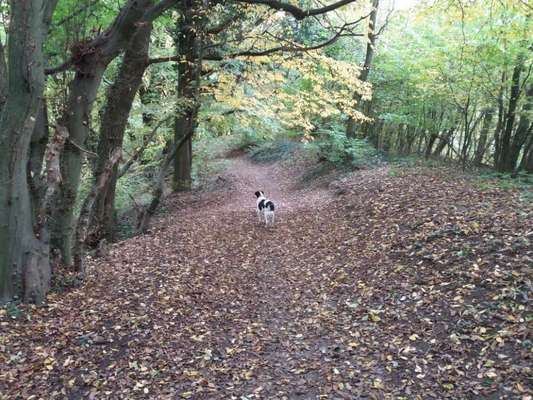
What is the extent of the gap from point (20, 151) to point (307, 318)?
177 inches

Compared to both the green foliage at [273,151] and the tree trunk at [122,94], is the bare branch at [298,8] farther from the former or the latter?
the green foliage at [273,151]

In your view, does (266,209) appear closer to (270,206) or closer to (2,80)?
(270,206)

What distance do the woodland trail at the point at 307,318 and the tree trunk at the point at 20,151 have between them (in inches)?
20.4

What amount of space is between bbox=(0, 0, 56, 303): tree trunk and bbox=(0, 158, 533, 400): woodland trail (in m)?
0.52

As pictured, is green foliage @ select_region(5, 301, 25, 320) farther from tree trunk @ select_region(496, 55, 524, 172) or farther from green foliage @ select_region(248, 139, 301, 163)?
green foliage @ select_region(248, 139, 301, 163)

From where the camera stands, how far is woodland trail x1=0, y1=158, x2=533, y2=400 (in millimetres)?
4086

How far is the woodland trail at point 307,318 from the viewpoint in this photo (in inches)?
161

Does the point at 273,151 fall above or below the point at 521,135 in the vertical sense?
below

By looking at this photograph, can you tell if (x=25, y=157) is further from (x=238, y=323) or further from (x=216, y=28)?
(x=216, y=28)

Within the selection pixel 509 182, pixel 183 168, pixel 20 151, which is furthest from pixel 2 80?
pixel 509 182

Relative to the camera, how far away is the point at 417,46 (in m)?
14.0

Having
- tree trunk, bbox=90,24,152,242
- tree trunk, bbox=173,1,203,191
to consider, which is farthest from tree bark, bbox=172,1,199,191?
tree trunk, bbox=90,24,152,242

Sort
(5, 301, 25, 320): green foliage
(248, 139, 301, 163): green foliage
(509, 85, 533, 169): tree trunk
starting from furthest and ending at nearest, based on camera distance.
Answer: (248, 139, 301, 163): green foliage → (509, 85, 533, 169): tree trunk → (5, 301, 25, 320): green foliage

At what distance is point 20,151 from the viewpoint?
16.9ft
